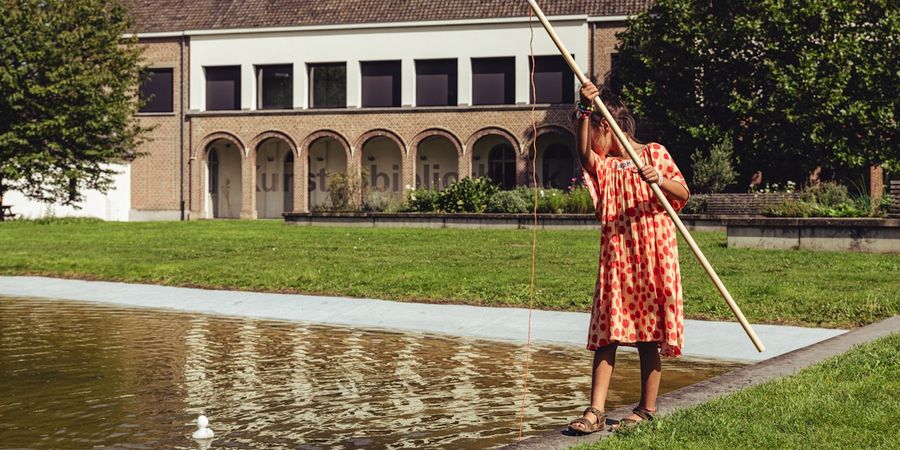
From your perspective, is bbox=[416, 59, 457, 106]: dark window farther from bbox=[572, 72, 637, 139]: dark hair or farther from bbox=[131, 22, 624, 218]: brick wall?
bbox=[572, 72, 637, 139]: dark hair

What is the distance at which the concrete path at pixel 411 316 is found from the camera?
31.0 feet

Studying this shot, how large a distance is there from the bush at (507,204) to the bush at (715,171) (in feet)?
19.9

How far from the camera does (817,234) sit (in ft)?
61.3

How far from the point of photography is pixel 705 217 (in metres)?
25.5

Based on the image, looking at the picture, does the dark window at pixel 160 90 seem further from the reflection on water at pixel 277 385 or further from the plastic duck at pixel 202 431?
the plastic duck at pixel 202 431

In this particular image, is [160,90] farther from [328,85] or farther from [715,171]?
[715,171]

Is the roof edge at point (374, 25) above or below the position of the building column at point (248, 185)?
above

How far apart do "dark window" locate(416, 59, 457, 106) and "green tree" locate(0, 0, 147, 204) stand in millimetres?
12388

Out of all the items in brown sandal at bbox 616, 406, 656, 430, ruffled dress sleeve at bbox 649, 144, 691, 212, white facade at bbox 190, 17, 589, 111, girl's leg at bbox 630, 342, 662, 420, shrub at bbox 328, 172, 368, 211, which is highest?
white facade at bbox 190, 17, 589, 111

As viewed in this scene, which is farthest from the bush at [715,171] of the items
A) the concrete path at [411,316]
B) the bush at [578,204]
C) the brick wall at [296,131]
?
the concrete path at [411,316]

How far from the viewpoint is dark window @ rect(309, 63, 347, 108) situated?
45219mm

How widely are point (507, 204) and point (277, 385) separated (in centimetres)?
2157

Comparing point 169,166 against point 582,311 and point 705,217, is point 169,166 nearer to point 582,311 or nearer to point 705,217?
point 705,217

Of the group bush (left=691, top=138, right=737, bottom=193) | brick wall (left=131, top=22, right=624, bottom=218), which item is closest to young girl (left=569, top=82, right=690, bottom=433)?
bush (left=691, top=138, right=737, bottom=193)
